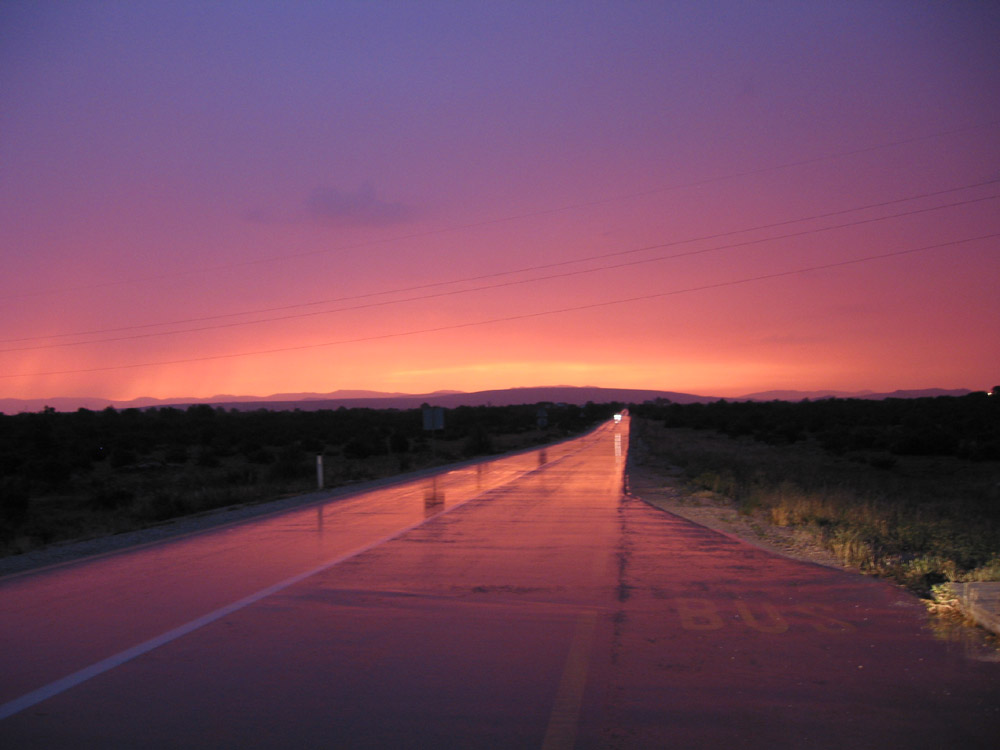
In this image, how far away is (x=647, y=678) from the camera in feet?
20.6

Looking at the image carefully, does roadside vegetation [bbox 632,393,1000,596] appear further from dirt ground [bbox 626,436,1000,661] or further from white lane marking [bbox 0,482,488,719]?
white lane marking [bbox 0,482,488,719]

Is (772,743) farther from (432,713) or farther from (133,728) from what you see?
(133,728)

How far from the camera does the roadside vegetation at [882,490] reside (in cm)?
1141

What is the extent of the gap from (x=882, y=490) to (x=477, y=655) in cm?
2618

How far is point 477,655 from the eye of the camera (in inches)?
273

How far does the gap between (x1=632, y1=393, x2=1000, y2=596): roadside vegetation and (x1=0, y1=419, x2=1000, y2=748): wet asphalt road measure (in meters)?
1.44

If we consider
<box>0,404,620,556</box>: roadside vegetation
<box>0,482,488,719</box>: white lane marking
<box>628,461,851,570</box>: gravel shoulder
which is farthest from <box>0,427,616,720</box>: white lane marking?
<box>0,404,620,556</box>: roadside vegetation

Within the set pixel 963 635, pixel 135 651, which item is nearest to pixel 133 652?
pixel 135 651

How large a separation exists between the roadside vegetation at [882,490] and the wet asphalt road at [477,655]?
1.44 m

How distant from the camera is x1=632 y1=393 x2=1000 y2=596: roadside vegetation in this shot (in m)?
11.4

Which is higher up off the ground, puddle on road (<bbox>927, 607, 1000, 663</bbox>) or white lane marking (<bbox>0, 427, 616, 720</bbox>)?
white lane marking (<bbox>0, 427, 616, 720</bbox>)

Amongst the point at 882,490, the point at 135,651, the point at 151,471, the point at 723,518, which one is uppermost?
the point at 135,651

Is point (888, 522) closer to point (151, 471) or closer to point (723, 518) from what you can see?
point (723, 518)

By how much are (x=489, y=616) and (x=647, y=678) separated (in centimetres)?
246
